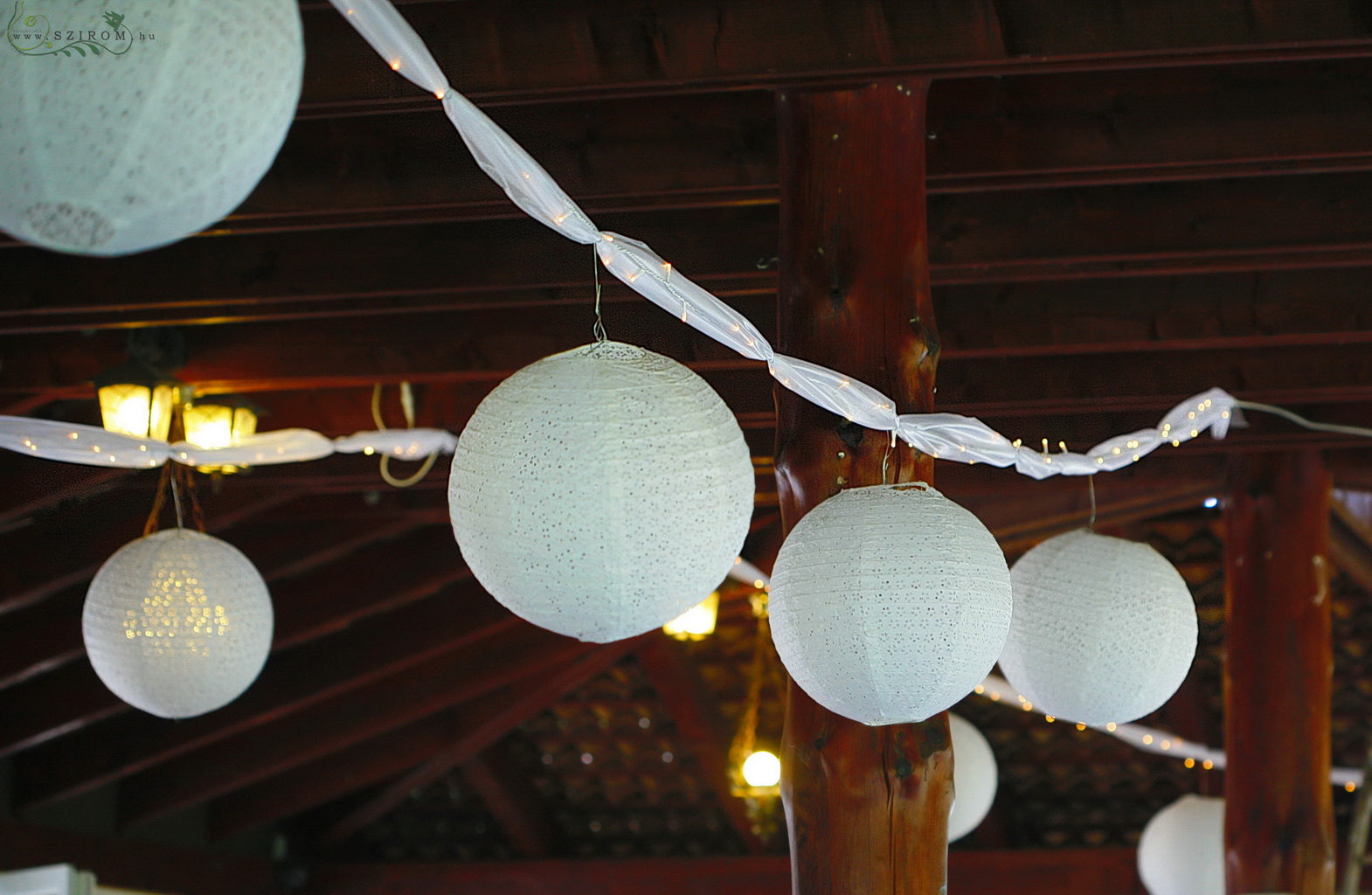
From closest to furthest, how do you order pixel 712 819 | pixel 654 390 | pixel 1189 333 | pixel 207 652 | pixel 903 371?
pixel 654 390 < pixel 903 371 < pixel 207 652 < pixel 1189 333 < pixel 712 819

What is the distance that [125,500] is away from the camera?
532cm

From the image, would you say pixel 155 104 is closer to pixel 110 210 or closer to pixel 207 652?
pixel 110 210

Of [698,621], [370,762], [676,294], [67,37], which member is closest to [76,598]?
[698,621]

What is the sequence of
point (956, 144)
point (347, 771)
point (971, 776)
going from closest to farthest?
point (956, 144)
point (971, 776)
point (347, 771)

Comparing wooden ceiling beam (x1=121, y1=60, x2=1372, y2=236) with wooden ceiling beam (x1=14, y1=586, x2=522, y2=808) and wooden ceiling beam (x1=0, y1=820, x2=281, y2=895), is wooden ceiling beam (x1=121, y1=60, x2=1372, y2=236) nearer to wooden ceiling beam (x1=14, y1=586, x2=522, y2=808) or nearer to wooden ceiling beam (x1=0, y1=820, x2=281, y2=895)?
wooden ceiling beam (x1=14, y1=586, x2=522, y2=808)

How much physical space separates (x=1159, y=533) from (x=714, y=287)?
4.42 metres

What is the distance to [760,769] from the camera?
676 cm

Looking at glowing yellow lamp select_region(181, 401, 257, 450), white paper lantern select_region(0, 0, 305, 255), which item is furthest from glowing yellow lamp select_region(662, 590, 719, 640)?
white paper lantern select_region(0, 0, 305, 255)

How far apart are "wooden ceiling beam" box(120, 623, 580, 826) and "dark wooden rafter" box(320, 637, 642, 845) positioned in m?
0.19

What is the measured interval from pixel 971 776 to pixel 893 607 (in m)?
3.58

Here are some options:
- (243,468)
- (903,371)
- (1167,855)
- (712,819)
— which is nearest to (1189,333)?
(903,371)

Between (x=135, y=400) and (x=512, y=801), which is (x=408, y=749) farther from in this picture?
(x=135, y=400)

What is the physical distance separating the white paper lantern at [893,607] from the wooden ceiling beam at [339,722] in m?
5.18

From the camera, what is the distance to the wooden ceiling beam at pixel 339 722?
7578 mm
